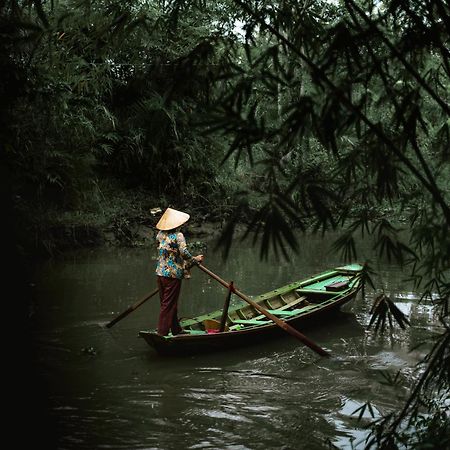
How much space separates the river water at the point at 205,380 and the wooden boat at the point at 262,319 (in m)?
0.16

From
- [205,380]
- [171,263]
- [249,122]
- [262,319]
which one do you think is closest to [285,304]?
[262,319]

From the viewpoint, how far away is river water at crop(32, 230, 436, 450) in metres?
4.66

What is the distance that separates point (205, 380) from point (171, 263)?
4.44ft

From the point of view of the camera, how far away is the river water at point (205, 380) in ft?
15.3

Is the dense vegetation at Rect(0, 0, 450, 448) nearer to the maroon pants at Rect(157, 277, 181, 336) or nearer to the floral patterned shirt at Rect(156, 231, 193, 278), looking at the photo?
the floral patterned shirt at Rect(156, 231, 193, 278)

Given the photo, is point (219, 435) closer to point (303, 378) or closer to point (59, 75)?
point (303, 378)

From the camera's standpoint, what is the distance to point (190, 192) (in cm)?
1611

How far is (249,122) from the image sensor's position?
7.82ft

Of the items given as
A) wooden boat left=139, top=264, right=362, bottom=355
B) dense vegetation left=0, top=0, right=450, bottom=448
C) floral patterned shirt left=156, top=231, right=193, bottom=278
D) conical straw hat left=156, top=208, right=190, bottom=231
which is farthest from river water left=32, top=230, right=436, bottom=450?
conical straw hat left=156, top=208, right=190, bottom=231

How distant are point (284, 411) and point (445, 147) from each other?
2803 millimetres

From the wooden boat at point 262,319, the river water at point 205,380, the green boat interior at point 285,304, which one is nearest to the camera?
the river water at point 205,380

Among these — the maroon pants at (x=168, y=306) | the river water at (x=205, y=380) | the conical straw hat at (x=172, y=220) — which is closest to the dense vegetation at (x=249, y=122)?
the river water at (x=205, y=380)

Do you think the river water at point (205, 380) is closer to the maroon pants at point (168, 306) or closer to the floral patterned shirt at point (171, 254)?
the maroon pants at point (168, 306)

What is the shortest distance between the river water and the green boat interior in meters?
0.37
